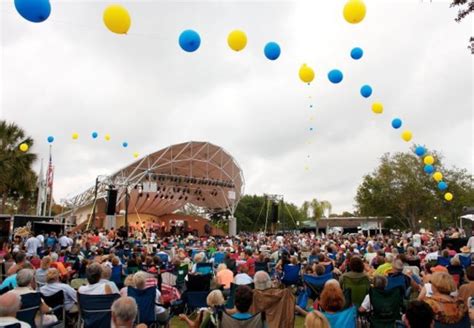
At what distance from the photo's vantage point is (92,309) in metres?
4.02

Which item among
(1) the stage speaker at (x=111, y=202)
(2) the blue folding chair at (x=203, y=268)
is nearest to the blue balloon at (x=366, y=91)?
(2) the blue folding chair at (x=203, y=268)

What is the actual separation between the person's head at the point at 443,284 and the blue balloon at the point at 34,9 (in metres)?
5.42

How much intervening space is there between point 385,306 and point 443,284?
134cm

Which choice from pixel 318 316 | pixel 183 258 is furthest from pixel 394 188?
pixel 318 316

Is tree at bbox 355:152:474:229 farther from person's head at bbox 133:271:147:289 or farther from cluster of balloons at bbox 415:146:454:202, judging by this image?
person's head at bbox 133:271:147:289

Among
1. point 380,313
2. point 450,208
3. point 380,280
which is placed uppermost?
point 450,208

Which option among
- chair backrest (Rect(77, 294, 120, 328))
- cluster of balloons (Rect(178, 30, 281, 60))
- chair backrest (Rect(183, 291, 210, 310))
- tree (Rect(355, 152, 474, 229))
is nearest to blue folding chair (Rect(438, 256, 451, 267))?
chair backrest (Rect(183, 291, 210, 310))

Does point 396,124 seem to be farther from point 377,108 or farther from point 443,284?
point 443,284

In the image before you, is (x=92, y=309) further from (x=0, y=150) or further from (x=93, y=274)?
(x=0, y=150)

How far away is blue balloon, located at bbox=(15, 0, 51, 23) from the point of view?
4.92 meters

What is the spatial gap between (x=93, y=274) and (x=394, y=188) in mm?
30601

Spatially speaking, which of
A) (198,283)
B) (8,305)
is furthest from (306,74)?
(8,305)

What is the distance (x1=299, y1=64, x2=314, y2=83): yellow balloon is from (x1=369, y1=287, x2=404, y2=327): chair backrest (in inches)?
216

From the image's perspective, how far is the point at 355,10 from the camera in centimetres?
639
